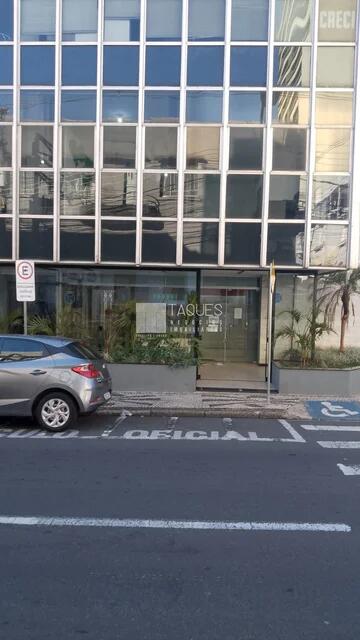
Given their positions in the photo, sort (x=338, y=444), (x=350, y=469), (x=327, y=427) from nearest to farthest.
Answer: (x=350, y=469) < (x=338, y=444) < (x=327, y=427)

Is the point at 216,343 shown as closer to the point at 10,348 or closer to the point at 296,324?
the point at 296,324

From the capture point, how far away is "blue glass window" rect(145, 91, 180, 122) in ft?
44.7

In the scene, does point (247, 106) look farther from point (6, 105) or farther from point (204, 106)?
point (6, 105)

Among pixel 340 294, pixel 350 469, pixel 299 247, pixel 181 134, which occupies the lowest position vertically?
pixel 350 469

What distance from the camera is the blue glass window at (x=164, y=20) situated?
44.7ft

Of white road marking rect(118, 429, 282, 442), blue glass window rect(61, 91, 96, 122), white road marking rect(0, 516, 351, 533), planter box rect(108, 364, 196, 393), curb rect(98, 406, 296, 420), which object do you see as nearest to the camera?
white road marking rect(0, 516, 351, 533)

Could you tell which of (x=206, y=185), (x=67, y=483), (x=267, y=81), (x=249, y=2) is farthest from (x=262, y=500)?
(x=249, y=2)

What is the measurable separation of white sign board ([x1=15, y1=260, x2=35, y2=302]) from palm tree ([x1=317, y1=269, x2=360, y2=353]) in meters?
7.53

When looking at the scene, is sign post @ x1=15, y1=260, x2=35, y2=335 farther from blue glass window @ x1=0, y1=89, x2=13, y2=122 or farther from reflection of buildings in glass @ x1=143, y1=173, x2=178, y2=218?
blue glass window @ x1=0, y1=89, x2=13, y2=122

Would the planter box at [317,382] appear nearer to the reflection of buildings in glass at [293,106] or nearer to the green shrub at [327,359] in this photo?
the green shrub at [327,359]

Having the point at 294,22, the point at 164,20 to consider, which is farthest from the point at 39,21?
the point at 294,22

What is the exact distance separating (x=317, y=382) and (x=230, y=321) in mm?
4603

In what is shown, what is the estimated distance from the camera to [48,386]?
8828mm

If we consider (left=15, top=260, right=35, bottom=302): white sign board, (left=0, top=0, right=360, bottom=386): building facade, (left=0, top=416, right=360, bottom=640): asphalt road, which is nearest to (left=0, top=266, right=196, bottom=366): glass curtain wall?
(left=0, top=0, right=360, bottom=386): building facade
